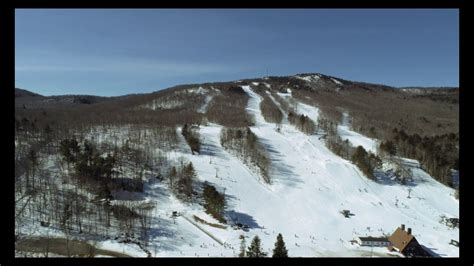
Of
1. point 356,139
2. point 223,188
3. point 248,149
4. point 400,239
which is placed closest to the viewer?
point 400,239

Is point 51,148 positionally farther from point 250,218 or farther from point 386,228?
point 386,228

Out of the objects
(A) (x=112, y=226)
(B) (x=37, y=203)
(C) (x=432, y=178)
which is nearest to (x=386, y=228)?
(C) (x=432, y=178)

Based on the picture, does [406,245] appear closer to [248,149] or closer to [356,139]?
[248,149]

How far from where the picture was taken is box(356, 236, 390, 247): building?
1634 cm

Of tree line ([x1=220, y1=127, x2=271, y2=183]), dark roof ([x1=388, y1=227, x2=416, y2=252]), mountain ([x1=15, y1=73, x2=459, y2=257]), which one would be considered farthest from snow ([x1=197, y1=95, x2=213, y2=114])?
dark roof ([x1=388, y1=227, x2=416, y2=252])

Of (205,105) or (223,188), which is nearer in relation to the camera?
(223,188)

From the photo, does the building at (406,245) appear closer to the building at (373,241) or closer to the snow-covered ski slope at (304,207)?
the building at (373,241)

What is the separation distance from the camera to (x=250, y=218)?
1912 centimetres

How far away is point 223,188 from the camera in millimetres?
22000

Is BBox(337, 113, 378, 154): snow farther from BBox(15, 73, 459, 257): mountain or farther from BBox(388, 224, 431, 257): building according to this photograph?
BBox(388, 224, 431, 257): building

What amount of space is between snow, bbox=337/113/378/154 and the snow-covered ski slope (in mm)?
3939

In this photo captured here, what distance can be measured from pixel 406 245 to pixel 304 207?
6.27 m

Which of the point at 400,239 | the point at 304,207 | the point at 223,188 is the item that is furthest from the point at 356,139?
the point at 400,239

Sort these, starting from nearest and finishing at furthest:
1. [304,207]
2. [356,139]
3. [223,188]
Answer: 1. [304,207]
2. [223,188]
3. [356,139]
